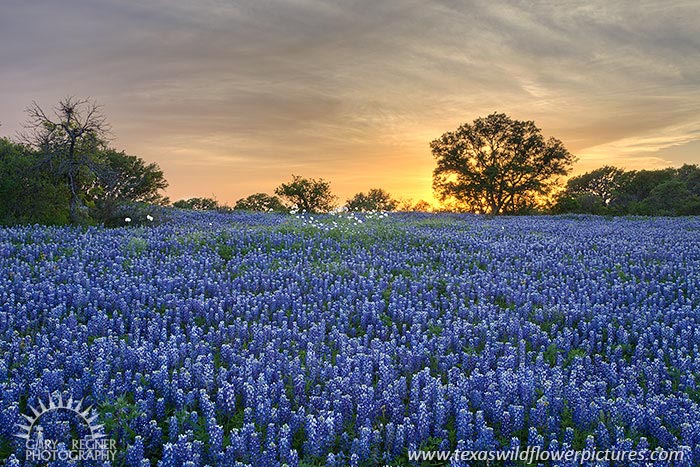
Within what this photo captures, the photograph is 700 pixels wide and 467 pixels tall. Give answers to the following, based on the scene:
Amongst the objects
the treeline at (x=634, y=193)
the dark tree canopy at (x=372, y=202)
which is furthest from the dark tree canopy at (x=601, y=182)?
the dark tree canopy at (x=372, y=202)

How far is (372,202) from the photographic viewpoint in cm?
3897

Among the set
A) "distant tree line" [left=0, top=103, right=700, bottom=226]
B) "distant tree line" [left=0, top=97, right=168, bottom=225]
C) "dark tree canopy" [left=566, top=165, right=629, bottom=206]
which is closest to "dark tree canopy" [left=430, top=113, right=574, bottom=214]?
"distant tree line" [left=0, top=103, right=700, bottom=226]

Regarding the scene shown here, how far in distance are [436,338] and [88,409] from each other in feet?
12.4

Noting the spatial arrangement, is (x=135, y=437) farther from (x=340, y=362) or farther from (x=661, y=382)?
(x=661, y=382)

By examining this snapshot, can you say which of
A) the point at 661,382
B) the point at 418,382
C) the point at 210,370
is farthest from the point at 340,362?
the point at 661,382

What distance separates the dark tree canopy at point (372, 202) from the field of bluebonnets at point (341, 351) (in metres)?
21.6

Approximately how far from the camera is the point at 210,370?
4746 millimetres

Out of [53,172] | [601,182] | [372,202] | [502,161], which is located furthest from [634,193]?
[53,172]

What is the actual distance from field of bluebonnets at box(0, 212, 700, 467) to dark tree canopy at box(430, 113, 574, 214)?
1599 inches

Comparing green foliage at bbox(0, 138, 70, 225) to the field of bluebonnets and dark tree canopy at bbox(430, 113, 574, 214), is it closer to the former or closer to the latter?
the field of bluebonnets

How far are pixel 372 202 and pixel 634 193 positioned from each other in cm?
4342

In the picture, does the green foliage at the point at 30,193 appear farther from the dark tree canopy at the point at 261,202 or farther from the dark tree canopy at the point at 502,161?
the dark tree canopy at the point at 502,161

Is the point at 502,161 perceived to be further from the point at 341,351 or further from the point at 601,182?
the point at 341,351

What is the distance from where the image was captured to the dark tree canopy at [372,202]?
35.9 metres
